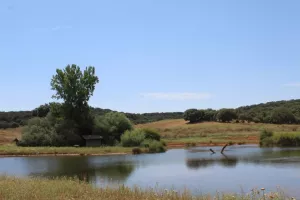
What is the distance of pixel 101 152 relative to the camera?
58469 mm

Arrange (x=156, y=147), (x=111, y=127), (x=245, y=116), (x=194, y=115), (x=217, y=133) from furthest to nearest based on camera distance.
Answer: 1. (x=194, y=115)
2. (x=245, y=116)
3. (x=217, y=133)
4. (x=111, y=127)
5. (x=156, y=147)

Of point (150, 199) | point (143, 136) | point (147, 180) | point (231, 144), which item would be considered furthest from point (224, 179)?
point (231, 144)

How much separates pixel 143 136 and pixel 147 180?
38090mm

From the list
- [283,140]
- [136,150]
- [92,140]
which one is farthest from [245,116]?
[136,150]

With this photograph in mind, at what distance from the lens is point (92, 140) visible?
69.8 m

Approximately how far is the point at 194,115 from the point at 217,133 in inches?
1175

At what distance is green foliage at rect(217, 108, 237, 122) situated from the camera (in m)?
118

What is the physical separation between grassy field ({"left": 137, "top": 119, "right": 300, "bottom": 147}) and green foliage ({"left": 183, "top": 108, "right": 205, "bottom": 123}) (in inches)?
127

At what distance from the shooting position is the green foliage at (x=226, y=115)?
387 feet

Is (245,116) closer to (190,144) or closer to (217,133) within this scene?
(217,133)

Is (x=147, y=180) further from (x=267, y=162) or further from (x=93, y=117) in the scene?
(x=93, y=117)

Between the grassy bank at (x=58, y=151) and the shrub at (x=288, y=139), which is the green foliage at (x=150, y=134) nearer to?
the grassy bank at (x=58, y=151)

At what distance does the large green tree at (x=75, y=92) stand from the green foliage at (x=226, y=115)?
177 ft

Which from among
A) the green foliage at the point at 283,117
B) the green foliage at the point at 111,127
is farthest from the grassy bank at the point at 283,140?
the green foliage at the point at 283,117
